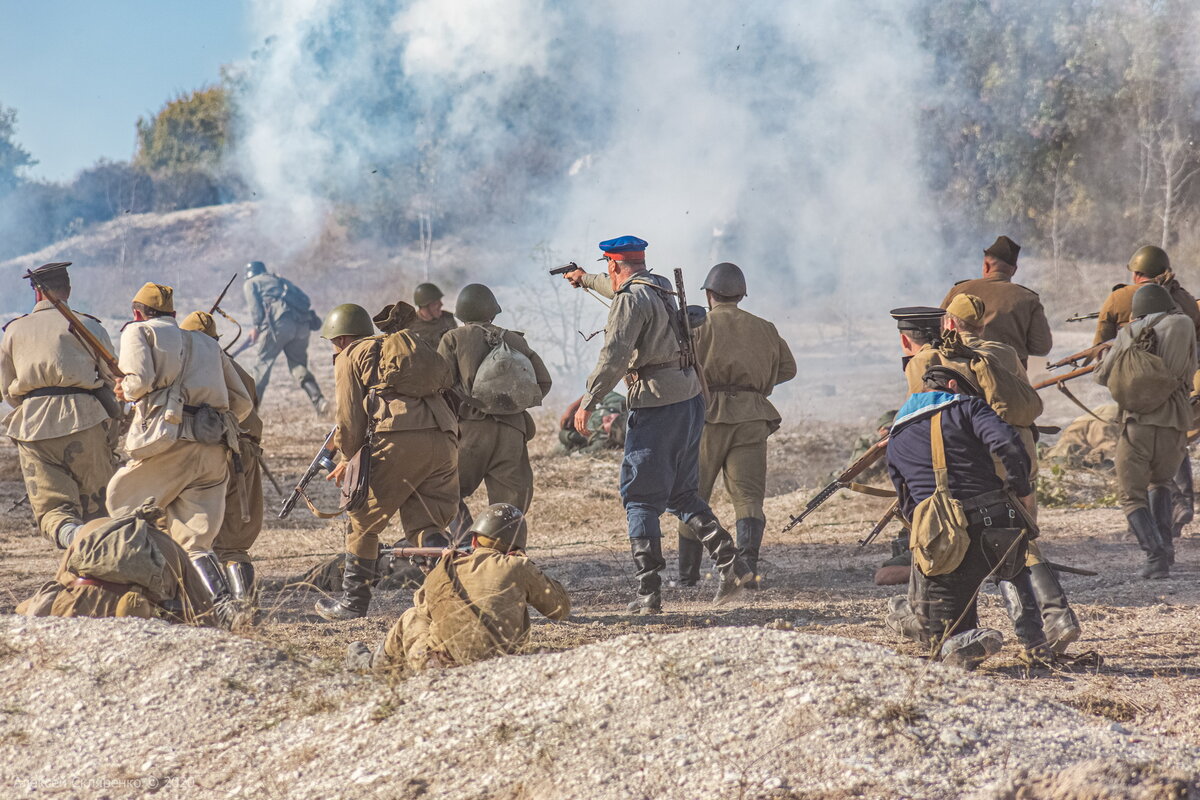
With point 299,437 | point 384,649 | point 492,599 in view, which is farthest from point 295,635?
point 299,437

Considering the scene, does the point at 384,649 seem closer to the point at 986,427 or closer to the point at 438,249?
the point at 986,427

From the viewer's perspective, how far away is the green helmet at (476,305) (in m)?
7.23

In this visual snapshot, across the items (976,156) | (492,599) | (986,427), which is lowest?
(492,599)

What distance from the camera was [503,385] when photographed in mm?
7035

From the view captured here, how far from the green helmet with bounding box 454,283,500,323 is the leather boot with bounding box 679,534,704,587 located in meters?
1.59

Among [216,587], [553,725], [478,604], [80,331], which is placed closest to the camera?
[553,725]

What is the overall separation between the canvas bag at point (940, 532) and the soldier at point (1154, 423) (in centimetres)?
309

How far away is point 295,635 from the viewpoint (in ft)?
18.8

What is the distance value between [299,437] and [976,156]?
17081 mm

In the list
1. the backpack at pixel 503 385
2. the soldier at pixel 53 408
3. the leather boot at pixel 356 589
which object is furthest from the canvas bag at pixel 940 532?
the soldier at pixel 53 408

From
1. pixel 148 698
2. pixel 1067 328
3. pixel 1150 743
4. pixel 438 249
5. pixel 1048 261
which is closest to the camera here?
pixel 1150 743

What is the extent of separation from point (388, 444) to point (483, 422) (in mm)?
974

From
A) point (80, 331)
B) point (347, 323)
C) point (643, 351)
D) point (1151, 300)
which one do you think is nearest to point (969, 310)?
point (643, 351)

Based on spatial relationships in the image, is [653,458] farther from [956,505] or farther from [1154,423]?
[1154,423]
